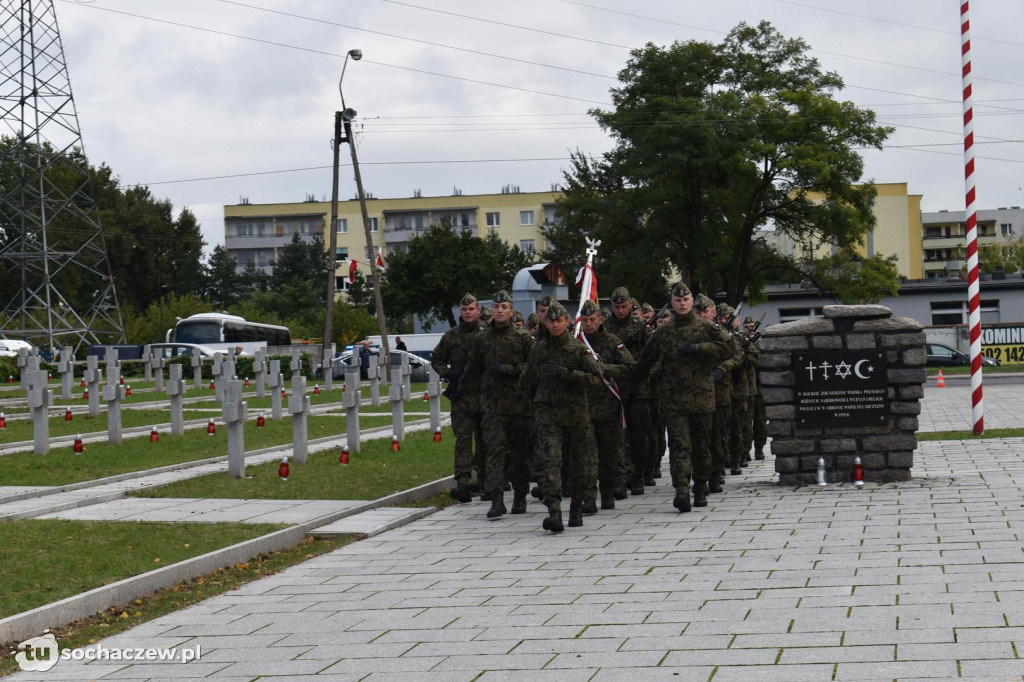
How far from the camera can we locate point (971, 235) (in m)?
18.0

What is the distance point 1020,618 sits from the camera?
6453mm

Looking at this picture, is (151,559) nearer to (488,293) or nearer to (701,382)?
(701,382)

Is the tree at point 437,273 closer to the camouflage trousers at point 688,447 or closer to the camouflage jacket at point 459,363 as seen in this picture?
the camouflage jacket at point 459,363

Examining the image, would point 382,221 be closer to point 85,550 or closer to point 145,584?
point 85,550

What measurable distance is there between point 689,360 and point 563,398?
1.53 m

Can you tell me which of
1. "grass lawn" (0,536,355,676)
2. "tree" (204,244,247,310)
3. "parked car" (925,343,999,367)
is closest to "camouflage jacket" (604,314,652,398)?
"grass lawn" (0,536,355,676)

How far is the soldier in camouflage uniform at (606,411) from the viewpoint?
479 inches

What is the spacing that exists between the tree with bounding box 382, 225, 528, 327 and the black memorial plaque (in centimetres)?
5697

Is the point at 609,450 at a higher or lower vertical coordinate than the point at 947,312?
lower

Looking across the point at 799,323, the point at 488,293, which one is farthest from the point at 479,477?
the point at 488,293

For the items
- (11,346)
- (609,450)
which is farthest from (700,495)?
(11,346)

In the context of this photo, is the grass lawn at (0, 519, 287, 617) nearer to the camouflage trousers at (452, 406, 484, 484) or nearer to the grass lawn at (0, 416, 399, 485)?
the camouflage trousers at (452, 406, 484, 484)

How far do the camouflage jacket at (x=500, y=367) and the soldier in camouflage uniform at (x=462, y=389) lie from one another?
0.41 feet

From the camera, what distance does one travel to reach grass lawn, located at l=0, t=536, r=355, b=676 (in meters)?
7.38
